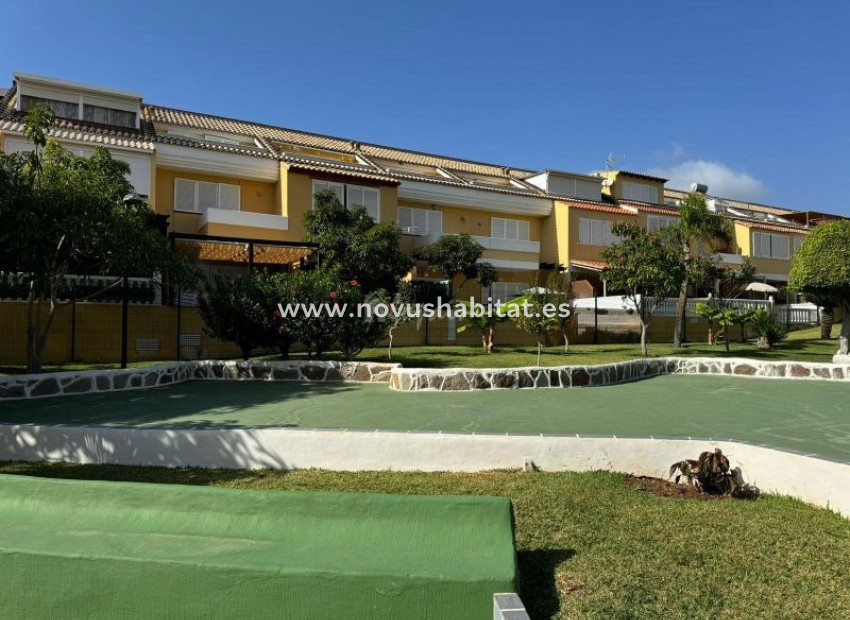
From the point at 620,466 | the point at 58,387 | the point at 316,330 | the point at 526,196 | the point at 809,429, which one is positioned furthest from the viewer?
the point at 526,196

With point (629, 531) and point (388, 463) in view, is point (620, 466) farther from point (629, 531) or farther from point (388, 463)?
point (388, 463)

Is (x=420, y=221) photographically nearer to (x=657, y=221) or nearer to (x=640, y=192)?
(x=657, y=221)

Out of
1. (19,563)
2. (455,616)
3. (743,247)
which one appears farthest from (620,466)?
(743,247)

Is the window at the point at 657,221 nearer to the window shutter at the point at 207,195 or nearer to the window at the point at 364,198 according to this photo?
the window at the point at 364,198

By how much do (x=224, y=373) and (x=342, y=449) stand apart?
280 inches

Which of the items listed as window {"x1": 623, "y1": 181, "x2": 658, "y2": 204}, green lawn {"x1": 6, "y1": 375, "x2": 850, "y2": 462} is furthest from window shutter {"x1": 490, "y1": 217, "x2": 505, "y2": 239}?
green lawn {"x1": 6, "y1": 375, "x2": 850, "y2": 462}

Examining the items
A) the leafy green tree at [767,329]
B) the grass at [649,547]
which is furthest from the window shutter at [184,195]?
the leafy green tree at [767,329]

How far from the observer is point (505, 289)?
3067 cm

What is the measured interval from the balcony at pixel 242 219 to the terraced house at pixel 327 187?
45 millimetres

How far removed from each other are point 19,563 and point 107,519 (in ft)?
1.59

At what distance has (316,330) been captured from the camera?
13031 mm

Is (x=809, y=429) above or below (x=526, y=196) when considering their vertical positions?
below

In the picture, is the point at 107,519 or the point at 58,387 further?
the point at 58,387

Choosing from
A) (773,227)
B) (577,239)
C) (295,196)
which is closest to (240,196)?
(295,196)
